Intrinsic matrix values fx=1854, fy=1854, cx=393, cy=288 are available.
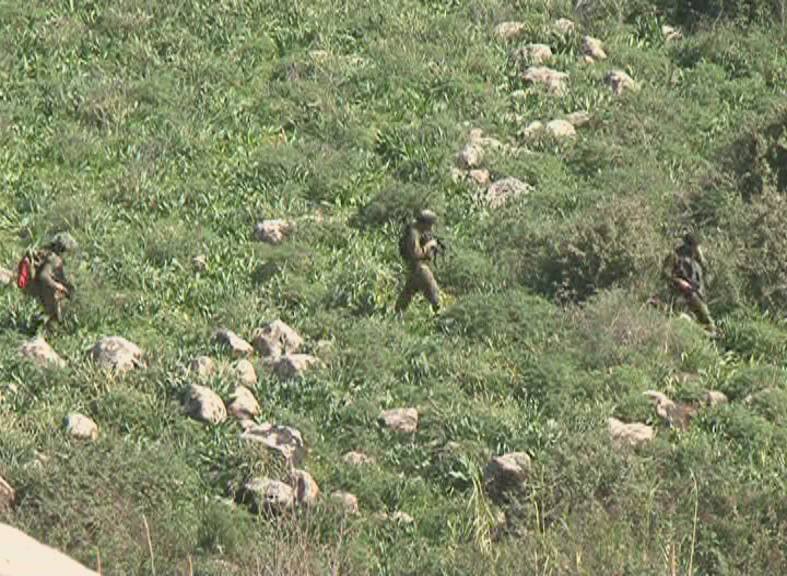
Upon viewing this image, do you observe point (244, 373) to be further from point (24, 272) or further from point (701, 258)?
point (701, 258)

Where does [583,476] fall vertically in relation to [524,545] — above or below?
below

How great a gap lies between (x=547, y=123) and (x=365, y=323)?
14.4ft

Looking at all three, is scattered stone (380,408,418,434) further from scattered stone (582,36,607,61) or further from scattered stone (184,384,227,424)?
scattered stone (582,36,607,61)

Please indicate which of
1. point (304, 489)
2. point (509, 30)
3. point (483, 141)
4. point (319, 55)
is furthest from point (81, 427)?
point (509, 30)

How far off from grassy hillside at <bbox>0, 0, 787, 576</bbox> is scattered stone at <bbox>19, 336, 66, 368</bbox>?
0.14 meters

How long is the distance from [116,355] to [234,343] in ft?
3.11

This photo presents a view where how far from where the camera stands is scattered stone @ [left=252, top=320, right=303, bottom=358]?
14.6 m

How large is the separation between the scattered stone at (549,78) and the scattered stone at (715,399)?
586 cm

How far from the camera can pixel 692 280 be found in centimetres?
1534

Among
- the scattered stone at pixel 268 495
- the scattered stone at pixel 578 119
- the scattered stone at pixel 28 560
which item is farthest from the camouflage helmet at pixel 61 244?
the scattered stone at pixel 28 560

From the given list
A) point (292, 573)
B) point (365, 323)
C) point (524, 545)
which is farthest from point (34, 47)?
point (292, 573)

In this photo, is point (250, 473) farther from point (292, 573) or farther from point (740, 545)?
point (292, 573)

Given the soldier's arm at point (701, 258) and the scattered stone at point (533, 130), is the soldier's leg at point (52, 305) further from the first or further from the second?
the scattered stone at point (533, 130)

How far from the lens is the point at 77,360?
556 inches
